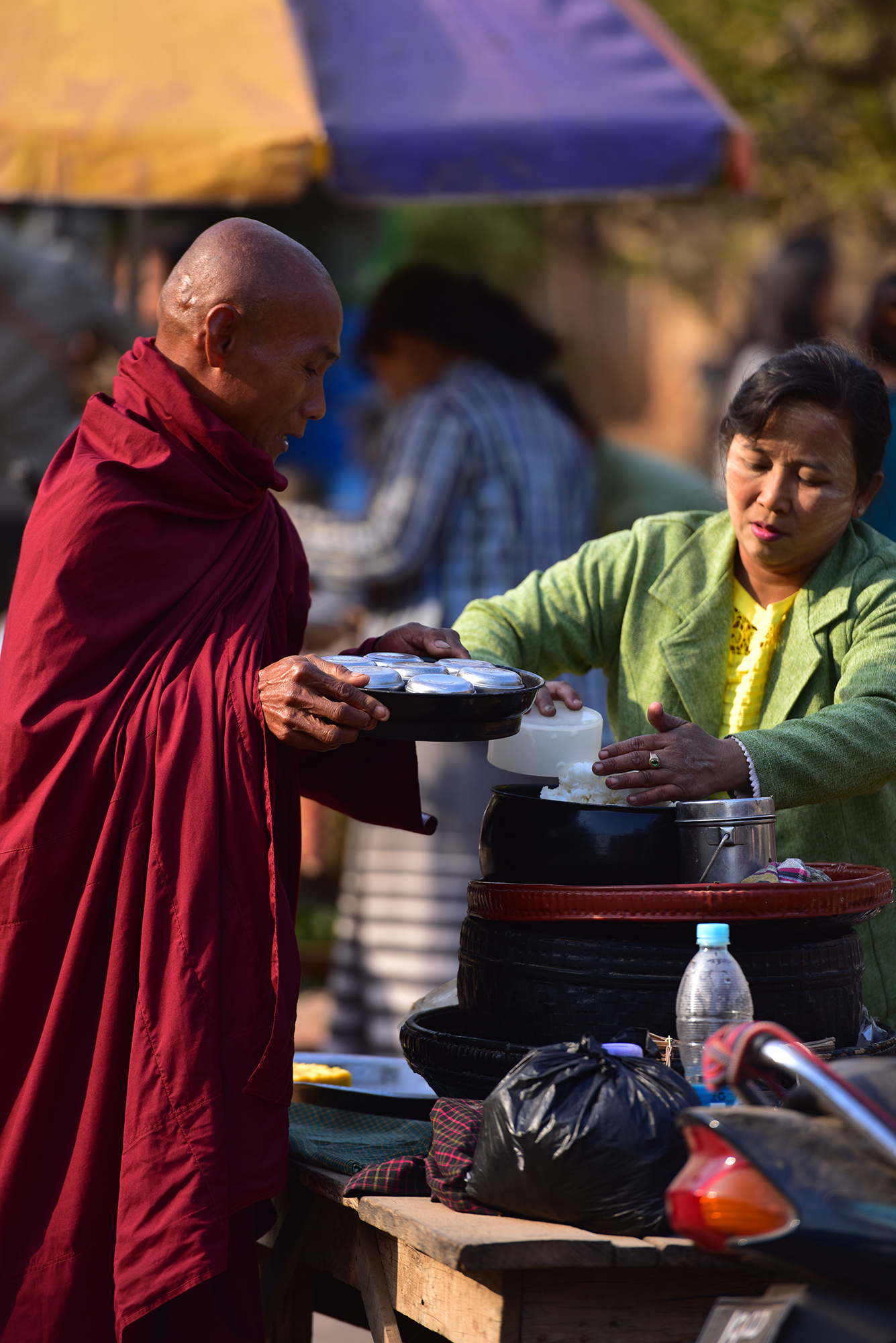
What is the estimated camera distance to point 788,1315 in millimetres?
1740

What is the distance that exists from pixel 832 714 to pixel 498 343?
3.16 m

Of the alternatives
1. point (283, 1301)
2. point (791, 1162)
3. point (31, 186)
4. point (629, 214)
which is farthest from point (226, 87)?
point (629, 214)

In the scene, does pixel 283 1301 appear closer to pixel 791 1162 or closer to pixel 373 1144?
pixel 373 1144

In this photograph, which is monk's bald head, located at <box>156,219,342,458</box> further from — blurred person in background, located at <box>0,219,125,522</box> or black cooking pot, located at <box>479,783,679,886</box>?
blurred person in background, located at <box>0,219,125,522</box>

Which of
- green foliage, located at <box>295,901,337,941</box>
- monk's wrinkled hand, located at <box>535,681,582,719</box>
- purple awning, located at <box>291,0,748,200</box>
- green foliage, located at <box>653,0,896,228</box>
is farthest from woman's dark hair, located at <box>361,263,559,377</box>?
green foliage, located at <box>653,0,896,228</box>

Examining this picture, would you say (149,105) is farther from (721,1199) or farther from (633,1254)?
(721,1199)

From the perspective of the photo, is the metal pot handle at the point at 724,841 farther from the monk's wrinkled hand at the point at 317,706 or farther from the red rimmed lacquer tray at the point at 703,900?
the monk's wrinkled hand at the point at 317,706

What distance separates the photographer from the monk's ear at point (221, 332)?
252 centimetres

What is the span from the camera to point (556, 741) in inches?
108

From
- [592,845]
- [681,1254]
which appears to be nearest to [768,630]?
[592,845]

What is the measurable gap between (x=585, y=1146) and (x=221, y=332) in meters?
1.40

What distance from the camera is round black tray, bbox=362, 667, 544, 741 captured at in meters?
2.38

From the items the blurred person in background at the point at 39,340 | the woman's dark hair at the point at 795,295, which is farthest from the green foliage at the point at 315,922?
the woman's dark hair at the point at 795,295

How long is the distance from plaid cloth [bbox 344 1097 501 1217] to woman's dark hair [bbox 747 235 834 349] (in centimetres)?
461
